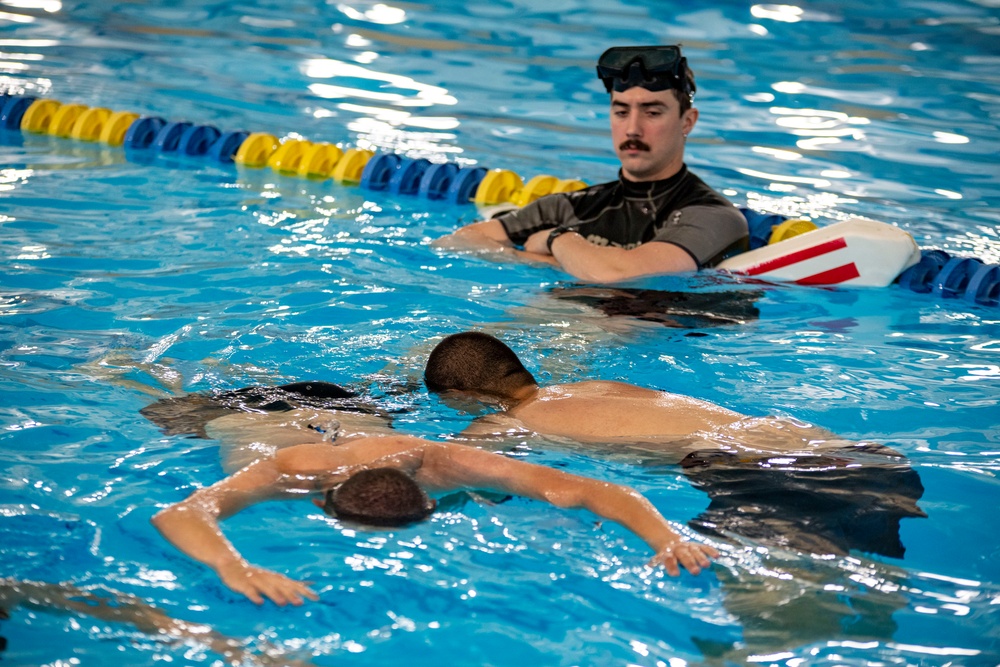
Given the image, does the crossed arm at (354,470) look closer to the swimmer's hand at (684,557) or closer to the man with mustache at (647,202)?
the swimmer's hand at (684,557)

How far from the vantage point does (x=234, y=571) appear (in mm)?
2545

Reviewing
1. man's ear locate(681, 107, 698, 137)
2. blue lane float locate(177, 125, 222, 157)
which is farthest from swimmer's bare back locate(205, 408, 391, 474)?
blue lane float locate(177, 125, 222, 157)

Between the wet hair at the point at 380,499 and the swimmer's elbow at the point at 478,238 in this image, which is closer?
the wet hair at the point at 380,499

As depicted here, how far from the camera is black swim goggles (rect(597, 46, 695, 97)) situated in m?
5.60

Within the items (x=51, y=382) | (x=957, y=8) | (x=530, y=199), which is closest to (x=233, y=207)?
(x=530, y=199)

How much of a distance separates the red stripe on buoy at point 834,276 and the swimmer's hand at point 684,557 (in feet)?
10.9

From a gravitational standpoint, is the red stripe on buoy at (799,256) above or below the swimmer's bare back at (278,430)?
above

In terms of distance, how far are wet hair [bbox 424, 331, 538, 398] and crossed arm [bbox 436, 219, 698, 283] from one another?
65.7 inches

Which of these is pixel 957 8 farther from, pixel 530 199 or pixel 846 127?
pixel 530 199

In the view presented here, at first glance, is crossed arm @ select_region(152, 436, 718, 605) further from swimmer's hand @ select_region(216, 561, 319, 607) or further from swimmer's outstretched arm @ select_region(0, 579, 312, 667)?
swimmer's outstretched arm @ select_region(0, 579, 312, 667)

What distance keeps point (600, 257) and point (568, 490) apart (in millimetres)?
2652

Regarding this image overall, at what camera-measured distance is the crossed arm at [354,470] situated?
258 cm

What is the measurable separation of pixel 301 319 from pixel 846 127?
624cm

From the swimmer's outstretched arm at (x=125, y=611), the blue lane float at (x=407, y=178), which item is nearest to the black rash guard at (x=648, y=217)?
the blue lane float at (x=407, y=178)
